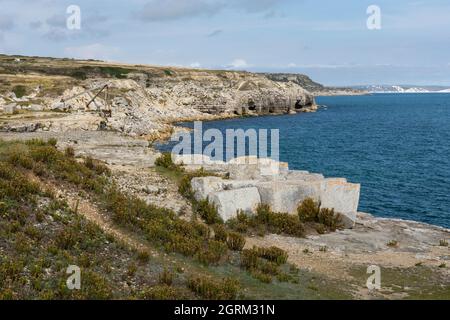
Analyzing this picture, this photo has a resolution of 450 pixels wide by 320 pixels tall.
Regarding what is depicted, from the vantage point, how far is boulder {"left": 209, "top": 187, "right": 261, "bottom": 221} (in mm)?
21125

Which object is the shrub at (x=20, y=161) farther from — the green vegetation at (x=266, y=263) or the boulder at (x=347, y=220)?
the boulder at (x=347, y=220)

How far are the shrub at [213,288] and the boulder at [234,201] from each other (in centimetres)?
731

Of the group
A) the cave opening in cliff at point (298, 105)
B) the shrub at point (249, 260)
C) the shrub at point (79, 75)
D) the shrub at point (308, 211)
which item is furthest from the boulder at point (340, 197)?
the cave opening in cliff at point (298, 105)

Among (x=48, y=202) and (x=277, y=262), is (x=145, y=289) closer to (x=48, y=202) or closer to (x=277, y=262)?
(x=277, y=262)

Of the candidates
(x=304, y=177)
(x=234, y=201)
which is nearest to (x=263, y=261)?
(x=234, y=201)

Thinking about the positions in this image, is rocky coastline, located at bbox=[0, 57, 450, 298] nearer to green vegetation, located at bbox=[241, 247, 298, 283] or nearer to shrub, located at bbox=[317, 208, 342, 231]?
shrub, located at bbox=[317, 208, 342, 231]

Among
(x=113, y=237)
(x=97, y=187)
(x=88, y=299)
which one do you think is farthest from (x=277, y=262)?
(x=97, y=187)

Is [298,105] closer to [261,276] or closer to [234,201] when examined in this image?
[234,201]

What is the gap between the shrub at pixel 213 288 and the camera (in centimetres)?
1304

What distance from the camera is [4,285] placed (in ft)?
39.1

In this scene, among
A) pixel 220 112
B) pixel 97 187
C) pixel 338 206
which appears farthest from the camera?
pixel 220 112

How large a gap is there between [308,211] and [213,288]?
1032 centimetres

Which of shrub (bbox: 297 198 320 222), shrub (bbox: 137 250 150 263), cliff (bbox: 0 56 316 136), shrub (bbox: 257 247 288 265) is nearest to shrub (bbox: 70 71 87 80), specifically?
cliff (bbox: 0 56 316 136)
